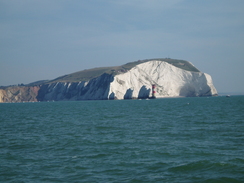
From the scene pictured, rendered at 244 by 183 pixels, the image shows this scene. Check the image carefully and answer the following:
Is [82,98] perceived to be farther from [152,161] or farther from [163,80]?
[152,161]

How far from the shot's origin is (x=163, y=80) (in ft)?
438

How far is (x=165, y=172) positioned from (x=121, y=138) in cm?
777

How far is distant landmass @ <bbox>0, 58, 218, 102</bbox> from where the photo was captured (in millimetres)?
123188

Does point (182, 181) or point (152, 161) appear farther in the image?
point (152, 161)

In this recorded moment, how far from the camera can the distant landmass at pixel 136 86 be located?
123 metres

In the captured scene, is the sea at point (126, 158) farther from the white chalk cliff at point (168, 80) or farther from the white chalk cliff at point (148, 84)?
the white chalk cliff at point (168, 80)

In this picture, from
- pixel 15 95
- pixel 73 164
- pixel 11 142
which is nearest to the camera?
pixel 73 164

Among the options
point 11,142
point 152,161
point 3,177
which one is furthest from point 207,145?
point 11,142

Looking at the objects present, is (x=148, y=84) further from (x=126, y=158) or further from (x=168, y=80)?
(x=126, y=158)

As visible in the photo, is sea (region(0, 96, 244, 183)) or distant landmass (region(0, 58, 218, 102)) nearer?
sea (region(0, 96, 244, 183))

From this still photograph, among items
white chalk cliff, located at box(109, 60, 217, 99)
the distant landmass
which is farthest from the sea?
white chalk cliff, located at box(109, 60, 217, 99)

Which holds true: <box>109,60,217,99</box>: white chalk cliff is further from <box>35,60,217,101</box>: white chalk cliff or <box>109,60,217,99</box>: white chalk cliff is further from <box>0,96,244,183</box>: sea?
<box>0,96,244,183</box>: sea

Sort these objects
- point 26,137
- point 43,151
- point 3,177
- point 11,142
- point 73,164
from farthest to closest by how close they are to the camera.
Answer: point 26,137 < point 11,142 < point 43,151 < point 73,164 < point 3,177

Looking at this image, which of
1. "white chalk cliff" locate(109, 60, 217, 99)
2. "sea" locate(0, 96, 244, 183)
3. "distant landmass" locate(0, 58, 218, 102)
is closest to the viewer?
"sea" locate(0, 96, 244, 183)
